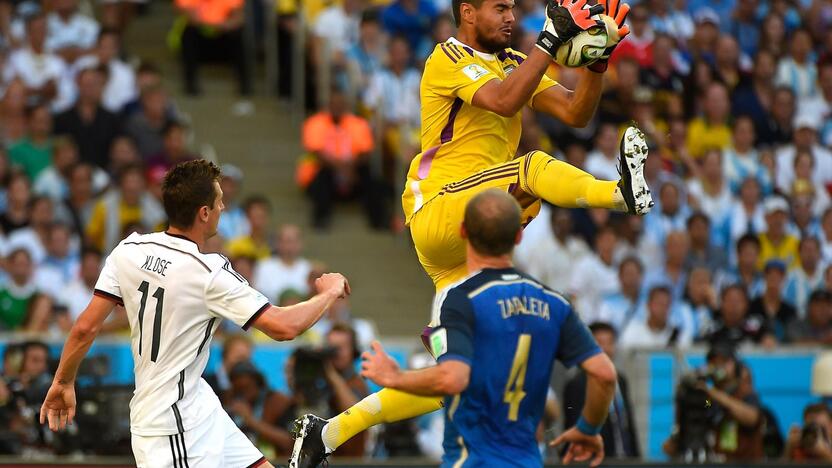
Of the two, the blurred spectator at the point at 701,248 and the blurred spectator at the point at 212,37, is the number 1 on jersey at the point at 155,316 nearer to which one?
the blurred spectator at the point at 701,248

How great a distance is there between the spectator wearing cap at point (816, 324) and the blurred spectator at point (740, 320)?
24 centimetres

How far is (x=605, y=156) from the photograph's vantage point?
1441 cm

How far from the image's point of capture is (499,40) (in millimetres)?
7605

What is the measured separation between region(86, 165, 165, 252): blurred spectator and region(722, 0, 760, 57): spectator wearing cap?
7354 millimetres

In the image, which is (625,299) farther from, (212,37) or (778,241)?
(212,37)

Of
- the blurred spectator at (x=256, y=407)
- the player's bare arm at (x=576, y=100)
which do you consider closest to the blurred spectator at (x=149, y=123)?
the blurred spectator at (x=256, y=407)

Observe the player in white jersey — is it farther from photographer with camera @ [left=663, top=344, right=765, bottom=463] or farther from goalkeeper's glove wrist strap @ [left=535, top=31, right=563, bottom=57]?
photographer with camera @ [left=663, top=344, right=765, bottom=463]

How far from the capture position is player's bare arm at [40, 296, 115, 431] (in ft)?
22.3

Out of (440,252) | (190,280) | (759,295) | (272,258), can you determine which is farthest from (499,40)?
(759,295)

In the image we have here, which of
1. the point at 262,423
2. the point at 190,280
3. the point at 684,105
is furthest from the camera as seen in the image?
the point at 684,105

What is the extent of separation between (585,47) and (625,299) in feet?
22.1

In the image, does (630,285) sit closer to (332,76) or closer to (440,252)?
(332,76)

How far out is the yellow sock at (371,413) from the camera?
7426 millimetres

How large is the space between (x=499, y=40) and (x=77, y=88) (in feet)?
26.0
